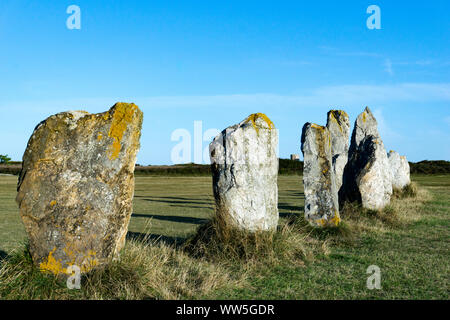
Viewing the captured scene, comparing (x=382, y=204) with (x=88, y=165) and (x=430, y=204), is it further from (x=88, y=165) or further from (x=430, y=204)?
(x=88, y=165)

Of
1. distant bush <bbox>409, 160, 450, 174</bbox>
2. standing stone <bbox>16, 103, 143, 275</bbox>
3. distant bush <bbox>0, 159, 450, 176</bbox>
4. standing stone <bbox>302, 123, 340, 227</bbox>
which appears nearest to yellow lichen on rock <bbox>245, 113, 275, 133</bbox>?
standing stone <bbox>16, 103, 143, 275</bbox>

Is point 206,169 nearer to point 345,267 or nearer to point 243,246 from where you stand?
point 243,246

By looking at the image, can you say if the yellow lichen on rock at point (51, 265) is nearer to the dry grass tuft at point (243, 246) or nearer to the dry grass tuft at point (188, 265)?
the dry grass tuft at point (188, 265)

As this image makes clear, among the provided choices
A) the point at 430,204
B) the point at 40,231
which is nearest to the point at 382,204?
the point at 430,204

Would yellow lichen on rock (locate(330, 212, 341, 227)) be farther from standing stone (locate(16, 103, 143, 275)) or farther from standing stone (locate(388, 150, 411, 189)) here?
standing stone (locate(388, 150, 411, 189))

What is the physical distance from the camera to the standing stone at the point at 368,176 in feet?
43.8

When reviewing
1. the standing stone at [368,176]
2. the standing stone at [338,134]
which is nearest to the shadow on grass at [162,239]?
the standing stone at [368,176]

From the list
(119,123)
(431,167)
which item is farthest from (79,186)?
(431,167)

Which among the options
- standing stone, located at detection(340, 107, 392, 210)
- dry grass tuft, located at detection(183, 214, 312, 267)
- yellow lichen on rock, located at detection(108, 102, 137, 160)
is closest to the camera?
yellow lichen on rock, located at detection(108, 102, 137, 160)

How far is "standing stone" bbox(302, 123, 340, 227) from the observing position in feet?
34.1

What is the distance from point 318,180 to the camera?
35.2 ft
